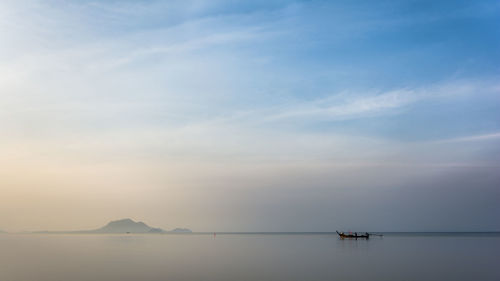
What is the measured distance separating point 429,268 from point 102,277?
31818 mm

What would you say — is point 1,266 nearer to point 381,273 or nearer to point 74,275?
point 74,275

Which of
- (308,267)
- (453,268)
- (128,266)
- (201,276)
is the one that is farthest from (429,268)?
(128,266)

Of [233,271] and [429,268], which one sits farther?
[429,268]

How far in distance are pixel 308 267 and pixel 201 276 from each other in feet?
41.6

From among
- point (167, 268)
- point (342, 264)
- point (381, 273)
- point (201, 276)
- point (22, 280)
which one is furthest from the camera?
point (342, 264)

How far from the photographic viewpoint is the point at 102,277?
3297cm

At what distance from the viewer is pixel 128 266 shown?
41219 mm

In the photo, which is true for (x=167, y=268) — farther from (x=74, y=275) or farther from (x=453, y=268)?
(x=453, y=268)

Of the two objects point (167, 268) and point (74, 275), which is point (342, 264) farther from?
point (74, 275)

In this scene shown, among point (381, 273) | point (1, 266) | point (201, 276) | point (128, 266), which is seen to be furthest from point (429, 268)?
point (1, 266)

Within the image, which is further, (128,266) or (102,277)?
(128,266)

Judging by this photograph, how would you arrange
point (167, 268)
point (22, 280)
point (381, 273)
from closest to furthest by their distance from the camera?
1. point (22, 280)
2. point (381, 273)
3. point (167, 268)

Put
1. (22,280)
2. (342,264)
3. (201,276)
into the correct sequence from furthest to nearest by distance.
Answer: (342,264) → (201,276) → (22,280)

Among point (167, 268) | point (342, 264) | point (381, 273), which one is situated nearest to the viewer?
point (381, 273)
